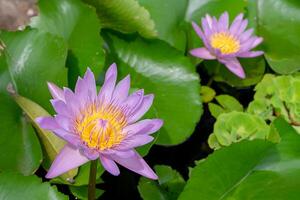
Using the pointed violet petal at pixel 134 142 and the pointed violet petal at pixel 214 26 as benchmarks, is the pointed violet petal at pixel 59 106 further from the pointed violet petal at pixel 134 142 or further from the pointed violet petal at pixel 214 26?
the pointed violet petal at pixel 214 26

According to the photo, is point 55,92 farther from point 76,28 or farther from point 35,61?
point 76,28

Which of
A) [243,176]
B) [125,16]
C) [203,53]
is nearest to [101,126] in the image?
[243,176]

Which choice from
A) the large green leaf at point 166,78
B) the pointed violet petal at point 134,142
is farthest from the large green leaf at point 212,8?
the pointed violet petal at point 134,142

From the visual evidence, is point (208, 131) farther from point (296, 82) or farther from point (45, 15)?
point (45, 15)

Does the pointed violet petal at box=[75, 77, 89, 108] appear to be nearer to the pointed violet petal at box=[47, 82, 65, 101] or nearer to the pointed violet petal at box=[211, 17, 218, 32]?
the pointed violet petal at box=[47, 82, 65, 101]

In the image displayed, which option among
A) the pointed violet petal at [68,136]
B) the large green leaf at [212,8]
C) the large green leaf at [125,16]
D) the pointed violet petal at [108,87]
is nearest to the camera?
the pointed violet petal at [68,136]
